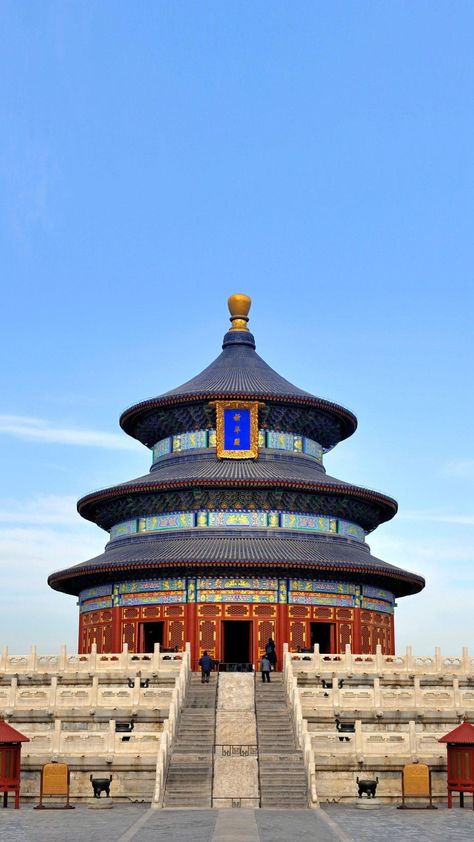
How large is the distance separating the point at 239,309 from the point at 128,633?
20304 millimetres

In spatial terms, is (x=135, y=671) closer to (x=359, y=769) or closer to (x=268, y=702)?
(x=268, y=702)

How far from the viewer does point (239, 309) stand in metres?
67.1

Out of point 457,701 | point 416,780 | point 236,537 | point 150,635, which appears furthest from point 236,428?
point 416,780

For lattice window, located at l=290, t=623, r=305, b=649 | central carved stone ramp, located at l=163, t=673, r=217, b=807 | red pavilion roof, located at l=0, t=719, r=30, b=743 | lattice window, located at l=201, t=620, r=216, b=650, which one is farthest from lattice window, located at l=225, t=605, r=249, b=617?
red pavilion roof, located at l=0, t=719, r=30, b=743

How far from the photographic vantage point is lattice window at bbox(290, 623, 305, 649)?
53.3 metres

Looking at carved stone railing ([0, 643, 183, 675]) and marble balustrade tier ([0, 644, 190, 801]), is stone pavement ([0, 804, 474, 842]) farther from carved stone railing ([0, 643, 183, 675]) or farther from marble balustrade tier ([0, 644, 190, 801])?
carved stone railing ([0, 643, 183, 675])

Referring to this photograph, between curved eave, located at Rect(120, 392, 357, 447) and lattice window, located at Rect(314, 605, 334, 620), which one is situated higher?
curved eave, located at Rect(120, 392, 357, 447)

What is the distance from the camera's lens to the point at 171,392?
61812mm

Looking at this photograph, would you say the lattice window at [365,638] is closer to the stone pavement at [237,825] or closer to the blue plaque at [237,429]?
the blue plaque at [237,429]

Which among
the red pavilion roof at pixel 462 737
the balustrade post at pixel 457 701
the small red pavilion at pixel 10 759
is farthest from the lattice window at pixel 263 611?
the small red pavilion at pixel 10 759

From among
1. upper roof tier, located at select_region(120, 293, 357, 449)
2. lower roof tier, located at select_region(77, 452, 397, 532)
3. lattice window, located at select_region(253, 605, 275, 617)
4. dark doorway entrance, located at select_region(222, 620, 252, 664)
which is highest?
upper roof tier, located at select_region(120, 293, 357, 449)

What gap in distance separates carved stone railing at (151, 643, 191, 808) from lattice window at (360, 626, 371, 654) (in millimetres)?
19254

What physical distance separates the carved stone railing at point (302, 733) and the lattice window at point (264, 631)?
1485 centimetres

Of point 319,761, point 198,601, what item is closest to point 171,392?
point 198,601
